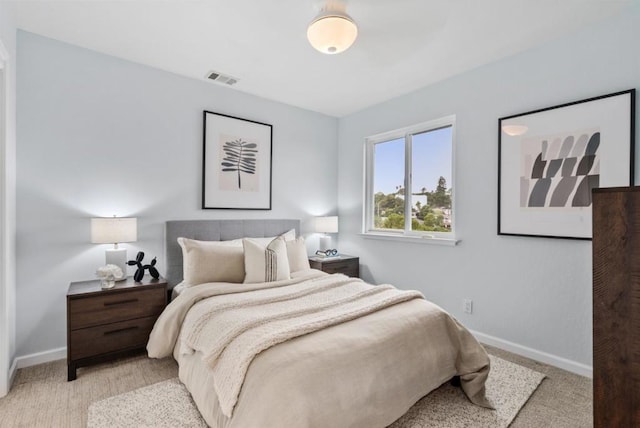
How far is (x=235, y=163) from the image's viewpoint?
350cm

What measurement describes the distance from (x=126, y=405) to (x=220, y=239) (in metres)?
1.66

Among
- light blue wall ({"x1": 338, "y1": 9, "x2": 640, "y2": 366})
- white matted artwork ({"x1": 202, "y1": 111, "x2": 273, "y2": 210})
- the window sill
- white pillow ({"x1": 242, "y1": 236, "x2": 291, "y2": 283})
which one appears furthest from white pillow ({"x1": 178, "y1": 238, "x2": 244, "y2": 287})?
light blue wall ({"x1": 338, "y1": 9, "x2": 640, "y2": 366})

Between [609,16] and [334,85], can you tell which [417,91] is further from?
[609,16]

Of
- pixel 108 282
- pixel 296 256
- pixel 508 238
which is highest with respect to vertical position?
pixel 508 238

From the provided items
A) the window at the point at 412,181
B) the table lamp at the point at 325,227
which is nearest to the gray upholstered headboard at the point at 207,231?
the table lamp at the point at 325,227

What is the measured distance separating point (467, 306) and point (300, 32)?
2.90 m

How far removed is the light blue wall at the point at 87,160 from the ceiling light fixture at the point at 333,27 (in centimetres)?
174

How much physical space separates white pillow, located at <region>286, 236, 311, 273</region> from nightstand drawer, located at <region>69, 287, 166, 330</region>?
1.17 metres

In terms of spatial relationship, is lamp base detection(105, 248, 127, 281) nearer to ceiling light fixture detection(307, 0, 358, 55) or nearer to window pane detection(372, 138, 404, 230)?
ceiling light fixture detection(307, 0, 358, 55)

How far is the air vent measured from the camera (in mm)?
3123

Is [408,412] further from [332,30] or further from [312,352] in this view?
[332,30]

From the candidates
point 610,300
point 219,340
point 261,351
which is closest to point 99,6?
point 219,340

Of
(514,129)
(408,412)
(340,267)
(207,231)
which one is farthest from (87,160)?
(514,129)

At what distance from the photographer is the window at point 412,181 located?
131 inches
